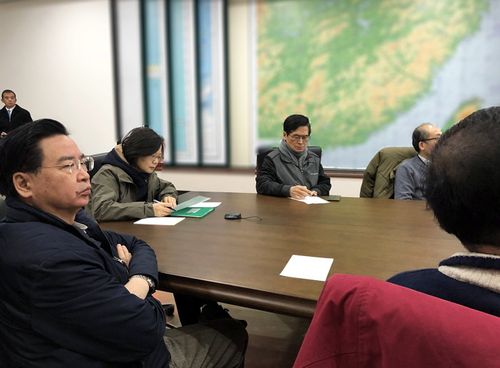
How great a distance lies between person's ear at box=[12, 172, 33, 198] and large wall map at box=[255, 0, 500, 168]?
11.4 ft

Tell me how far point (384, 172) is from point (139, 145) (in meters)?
1.83

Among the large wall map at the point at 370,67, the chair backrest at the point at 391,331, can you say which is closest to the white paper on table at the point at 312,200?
the large wall map at the point at 370,67

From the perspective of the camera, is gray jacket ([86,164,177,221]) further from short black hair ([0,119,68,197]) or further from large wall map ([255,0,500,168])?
large wall map ([255,0,500,168])

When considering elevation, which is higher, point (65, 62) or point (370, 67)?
point (65, 62)

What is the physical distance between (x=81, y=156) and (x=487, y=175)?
112cm

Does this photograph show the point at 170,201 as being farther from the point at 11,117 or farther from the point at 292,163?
the point at 11,117

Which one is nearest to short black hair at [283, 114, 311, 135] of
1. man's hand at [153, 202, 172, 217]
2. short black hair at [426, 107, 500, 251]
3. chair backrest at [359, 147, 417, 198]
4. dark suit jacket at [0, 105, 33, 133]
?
chair backrest at [359, 147, 417, 198]

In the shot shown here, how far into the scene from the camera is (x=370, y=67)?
13.3ft

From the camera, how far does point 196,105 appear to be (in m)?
4.63

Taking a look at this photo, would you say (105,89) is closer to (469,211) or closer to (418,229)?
(418,229)

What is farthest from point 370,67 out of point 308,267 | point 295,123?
point 308,267

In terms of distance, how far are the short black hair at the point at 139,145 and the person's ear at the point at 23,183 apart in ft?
3.69

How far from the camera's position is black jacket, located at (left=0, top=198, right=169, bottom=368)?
0.97 m

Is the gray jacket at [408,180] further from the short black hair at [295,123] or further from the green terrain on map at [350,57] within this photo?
the green terrain on map at [350,57]
